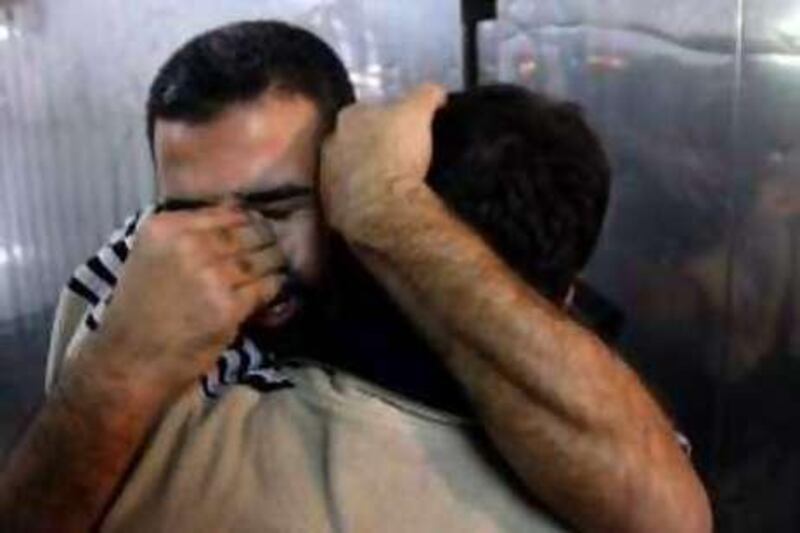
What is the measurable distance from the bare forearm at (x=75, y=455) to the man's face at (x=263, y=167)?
0.47 feet

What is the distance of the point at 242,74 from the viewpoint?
1089 millimetres

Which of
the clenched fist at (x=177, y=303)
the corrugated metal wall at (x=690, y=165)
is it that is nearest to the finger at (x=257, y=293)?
the clenched fist at (x=177, y=303)

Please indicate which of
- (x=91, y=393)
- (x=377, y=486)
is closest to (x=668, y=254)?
(x=377, y=486)

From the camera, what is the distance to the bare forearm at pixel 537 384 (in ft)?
2.97

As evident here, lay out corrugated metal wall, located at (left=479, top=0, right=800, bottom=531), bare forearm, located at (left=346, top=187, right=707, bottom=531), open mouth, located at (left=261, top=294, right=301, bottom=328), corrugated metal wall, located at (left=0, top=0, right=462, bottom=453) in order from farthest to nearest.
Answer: corrugated metal wall, located at (left=0, top=0, right=462, bottom=453) < corrugated metal wall, located at (left=479, top=0, right=800, bottom=531) < open mouth, located at (left=261, top=294, right=301, bottom=328) < bare forearm, located at (left=346, top=187, right=707, bottom=531)

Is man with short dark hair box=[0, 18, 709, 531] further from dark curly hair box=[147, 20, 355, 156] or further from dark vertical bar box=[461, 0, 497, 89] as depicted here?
dark vertical bar box=[461, 0, 497, 89]

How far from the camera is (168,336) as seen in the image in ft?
3.09

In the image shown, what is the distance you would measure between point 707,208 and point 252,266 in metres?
0.64

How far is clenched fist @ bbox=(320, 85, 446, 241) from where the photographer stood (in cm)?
95

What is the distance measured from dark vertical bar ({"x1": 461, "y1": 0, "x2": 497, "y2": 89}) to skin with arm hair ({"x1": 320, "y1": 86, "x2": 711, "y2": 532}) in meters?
0.66

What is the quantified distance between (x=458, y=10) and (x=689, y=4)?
1.16ft

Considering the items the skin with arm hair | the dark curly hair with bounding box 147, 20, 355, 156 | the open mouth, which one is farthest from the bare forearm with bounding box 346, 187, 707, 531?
the dark curly hair with bounding box 147, 20, 355, 156

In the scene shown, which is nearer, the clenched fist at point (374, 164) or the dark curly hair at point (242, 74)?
the clenched fist at point (374, 164)

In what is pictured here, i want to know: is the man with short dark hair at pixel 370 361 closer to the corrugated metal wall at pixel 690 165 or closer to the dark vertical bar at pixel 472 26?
the corrugated metal wall at pixel 690 165
